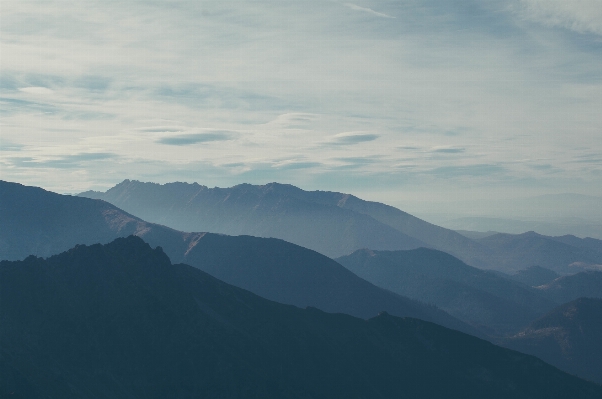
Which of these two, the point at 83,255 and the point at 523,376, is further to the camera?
the point at 523,376

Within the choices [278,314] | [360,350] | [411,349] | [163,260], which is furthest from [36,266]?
[411,349]

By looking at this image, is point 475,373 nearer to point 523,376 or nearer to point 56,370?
point 523,376

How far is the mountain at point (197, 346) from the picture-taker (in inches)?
5404

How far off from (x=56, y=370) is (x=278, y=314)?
67.0m

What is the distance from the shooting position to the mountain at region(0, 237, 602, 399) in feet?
450

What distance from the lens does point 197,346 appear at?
150 metres

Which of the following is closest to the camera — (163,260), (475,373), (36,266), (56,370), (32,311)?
(56,370)

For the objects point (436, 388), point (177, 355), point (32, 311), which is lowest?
point (436, 388)

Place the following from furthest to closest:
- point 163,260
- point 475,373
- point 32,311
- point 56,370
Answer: point 475,373, point 163,260, point 32,311, point 56,370

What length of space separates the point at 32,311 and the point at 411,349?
4082 inches

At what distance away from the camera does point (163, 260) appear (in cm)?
17300

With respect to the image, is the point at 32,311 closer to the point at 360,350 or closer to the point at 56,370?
the point at 56,370

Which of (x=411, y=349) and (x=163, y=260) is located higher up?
(x=163, y=260)

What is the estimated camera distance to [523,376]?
19025 centimetres
